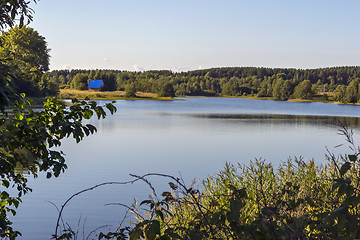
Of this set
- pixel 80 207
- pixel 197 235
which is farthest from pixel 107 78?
pixel 197 235

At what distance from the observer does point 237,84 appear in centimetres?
18488

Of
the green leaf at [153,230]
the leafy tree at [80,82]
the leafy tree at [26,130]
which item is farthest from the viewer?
the leafy tree at [80,82]

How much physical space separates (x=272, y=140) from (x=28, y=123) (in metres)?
26.8

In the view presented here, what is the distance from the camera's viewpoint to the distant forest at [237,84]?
12194 cm

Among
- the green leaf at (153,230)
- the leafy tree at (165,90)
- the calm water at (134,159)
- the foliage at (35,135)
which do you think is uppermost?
the foliage at (35,135)

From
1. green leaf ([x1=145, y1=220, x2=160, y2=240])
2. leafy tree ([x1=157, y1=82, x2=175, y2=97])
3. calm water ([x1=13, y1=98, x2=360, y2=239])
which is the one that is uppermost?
green leaf ([x1=145, y1=220, x2=160, y2=240])

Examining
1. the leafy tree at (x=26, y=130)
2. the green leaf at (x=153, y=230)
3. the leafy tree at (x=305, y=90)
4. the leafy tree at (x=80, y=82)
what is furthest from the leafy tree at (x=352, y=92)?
the green leaf at (x=153, y=230)

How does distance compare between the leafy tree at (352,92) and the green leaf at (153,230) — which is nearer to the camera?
the green leaf at (153,230)

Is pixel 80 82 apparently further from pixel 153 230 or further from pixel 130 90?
pixel 153 230

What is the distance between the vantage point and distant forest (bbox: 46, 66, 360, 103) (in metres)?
122

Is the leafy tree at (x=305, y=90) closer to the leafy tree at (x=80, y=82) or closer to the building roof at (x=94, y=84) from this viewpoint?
the building roof at (x=94, y=84)

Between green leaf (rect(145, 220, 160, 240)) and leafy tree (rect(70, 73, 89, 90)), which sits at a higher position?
leafy tree (rect(70, 73, 89, 90))

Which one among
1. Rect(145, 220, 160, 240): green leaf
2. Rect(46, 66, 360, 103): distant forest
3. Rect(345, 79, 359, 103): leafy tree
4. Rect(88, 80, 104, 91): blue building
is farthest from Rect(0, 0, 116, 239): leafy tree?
Rect(345, 79, 359, 103): leafy tree

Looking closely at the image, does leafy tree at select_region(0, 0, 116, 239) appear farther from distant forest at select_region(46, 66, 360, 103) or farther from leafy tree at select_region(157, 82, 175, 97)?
leafy tree at select_region(157, 82, 175, 97)
